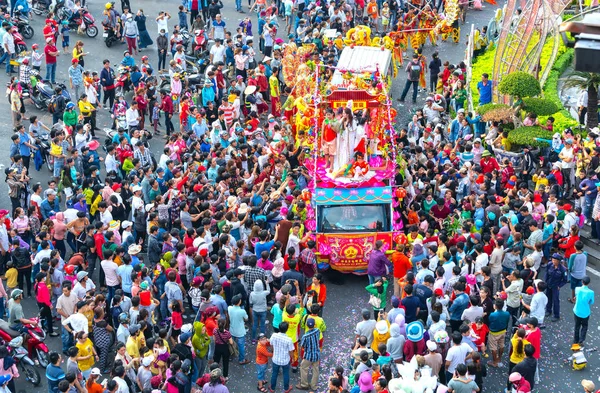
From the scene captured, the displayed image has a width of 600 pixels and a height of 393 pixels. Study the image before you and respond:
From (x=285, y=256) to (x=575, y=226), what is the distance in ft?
18.1

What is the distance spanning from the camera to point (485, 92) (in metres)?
27.2

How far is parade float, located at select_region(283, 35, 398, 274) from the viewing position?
1992 centimetres

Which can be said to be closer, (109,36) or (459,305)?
(459,305)

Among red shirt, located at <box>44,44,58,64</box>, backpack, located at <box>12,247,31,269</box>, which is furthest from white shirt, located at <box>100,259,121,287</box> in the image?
red shirt, located at <box>44,44,58,64</box>

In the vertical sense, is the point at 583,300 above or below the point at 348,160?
below

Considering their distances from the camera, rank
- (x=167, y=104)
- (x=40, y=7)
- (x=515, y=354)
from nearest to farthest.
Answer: (x=515, y=354) → (x=167, y=104) → (x=40, y=7)

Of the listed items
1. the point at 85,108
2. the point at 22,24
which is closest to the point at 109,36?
the point at 22,24

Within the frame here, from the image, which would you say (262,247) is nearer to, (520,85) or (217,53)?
(520,85)

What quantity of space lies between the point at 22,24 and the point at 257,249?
1610cm

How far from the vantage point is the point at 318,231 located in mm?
20078

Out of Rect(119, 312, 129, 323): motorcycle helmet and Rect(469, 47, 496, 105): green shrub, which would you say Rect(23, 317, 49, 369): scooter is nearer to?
Rect(119, 312, 129, 323): motorcycle helmet

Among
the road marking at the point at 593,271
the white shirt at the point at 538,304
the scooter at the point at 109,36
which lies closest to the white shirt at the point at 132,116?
the scooter at the point at 109,36

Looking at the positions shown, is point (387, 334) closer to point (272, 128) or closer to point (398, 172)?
point (398, 172)

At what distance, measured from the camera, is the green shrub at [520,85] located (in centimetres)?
2489
